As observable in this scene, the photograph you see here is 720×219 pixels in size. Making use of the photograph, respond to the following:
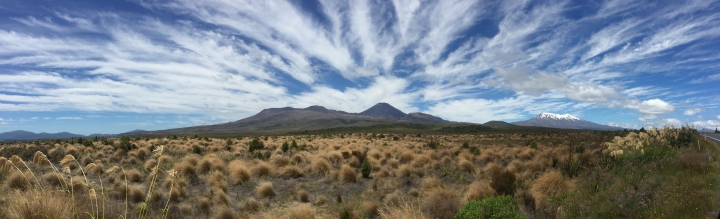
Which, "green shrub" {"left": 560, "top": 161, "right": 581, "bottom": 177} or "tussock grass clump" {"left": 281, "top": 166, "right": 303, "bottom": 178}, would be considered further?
"tussock grass clump" {"left": 281, "top": 166, "right": 303, "bottom": 178}

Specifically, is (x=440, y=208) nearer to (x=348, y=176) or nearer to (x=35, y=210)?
(x=348, y=176)

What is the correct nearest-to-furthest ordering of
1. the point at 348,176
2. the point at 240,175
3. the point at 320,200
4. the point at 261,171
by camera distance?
the point at 320,200 → the point at 240,175 → the point at 348,176 → the point at 261,171

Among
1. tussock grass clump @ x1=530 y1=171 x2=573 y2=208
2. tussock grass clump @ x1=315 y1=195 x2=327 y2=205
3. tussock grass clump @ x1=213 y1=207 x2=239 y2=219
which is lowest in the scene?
tussock grass clump @ x1=315 y1=195 x2=327 y2=205

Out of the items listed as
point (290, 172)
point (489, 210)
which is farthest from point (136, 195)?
point (489, 210)

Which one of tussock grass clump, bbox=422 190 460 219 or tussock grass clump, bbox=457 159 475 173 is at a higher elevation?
tussock grass clump, bbox=457 159 475 173

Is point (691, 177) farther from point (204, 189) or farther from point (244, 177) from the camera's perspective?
point (204, 189)

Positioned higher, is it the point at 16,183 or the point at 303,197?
the point at 16,183

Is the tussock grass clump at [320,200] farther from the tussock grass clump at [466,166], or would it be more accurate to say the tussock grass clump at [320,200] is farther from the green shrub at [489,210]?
the tussock grass clump at [466,166]

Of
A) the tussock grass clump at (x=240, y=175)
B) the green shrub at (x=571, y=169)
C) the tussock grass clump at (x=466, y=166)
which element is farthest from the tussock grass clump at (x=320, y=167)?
the green shrub at (x=571, y=169)

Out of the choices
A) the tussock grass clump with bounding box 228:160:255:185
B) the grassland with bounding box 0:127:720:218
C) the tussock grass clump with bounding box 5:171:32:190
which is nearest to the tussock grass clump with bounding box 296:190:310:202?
the grassland with bounding box 0:127:720:218

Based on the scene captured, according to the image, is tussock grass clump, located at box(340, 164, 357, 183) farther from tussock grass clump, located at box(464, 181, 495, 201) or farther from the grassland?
tussock grass clump, located at box(464, 181, 495, 201)

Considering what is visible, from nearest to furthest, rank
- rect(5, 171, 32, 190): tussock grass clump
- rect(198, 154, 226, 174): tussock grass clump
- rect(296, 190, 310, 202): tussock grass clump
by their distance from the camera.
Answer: rect(5, 171, 32, 190): tussock grass clump, rect(296, 190, 310, 202): tussock grass clump, rect(198, 154, 226, 174): tussock grass clump

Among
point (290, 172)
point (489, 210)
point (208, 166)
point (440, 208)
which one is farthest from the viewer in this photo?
point (208, 166)

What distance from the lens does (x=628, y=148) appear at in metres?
16.4
